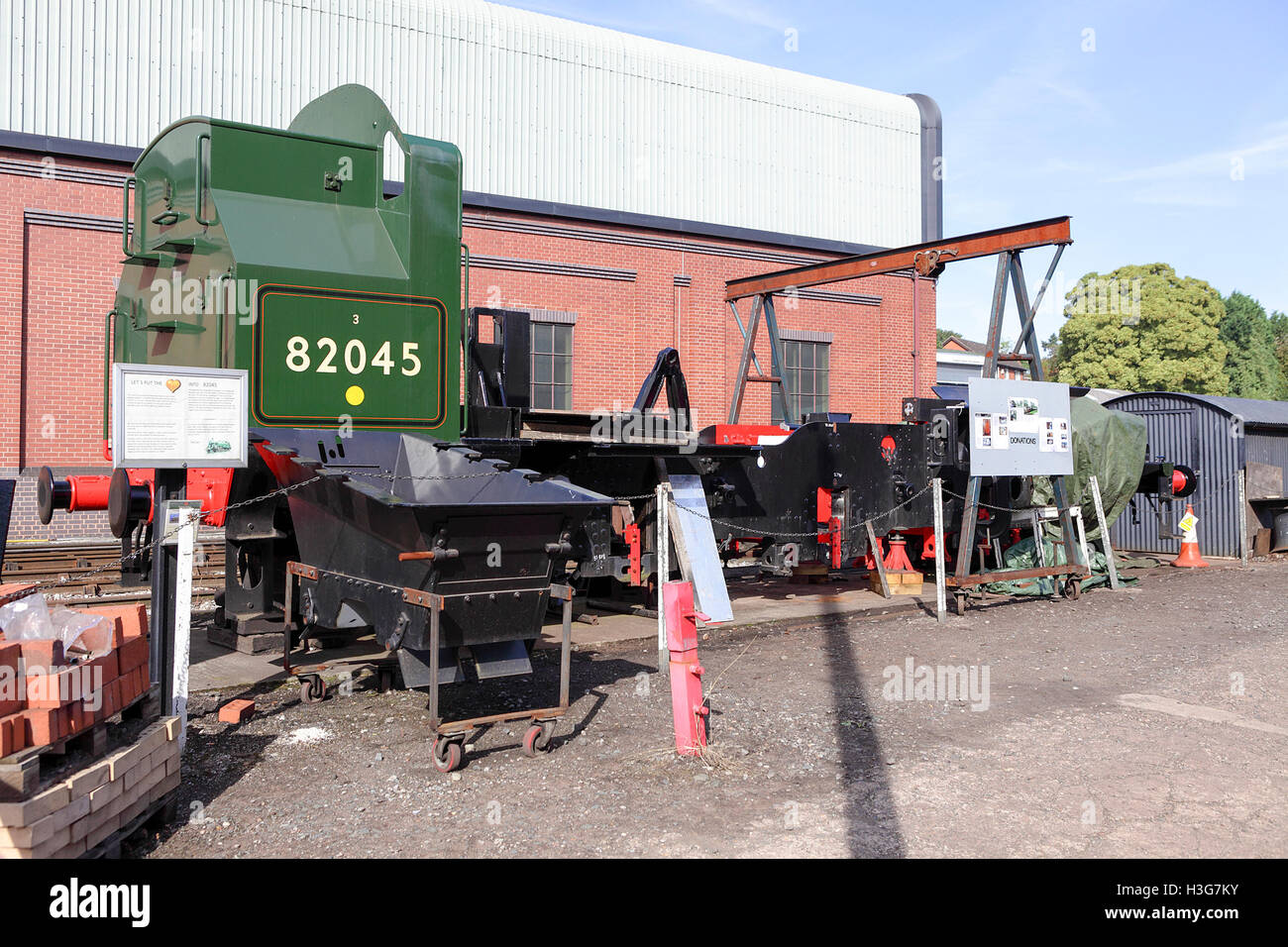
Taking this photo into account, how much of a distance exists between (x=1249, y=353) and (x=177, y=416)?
5705 cm

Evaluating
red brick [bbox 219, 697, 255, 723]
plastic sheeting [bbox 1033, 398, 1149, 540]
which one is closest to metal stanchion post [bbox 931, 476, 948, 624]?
plastic sheeting [bbox 1033, 398, 1149, 540]

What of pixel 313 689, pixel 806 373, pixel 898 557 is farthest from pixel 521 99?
pixel 313 689

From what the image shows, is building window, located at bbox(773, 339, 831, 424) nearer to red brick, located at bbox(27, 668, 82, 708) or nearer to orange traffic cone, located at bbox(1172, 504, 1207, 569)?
orange traffic cone, located at bbox(1172, 504, 1207, 569)

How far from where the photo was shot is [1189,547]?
16.3 meters

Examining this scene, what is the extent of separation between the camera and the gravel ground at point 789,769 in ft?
14.3

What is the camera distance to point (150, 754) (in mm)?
4297

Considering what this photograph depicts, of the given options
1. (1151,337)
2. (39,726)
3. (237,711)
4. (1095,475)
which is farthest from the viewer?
(1151,337)

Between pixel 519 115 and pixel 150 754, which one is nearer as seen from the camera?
pixel 150 754

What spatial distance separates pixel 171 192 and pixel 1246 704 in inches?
329

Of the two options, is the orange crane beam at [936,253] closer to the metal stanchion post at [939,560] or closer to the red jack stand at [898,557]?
the metal stanchion post at [939,560]

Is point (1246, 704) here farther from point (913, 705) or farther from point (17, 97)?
point (17, 97)

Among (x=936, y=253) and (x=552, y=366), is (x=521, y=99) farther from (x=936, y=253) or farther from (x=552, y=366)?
(x=936, y=253)

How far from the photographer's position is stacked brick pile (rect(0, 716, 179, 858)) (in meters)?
3.40

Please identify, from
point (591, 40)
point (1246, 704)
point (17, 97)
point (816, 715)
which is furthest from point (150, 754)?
point (591, 40)
